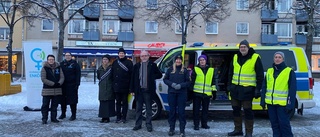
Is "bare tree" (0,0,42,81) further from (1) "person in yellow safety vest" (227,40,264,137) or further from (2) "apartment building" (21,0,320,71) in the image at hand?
(1) "person in yellow safety vest" (227,40,264,137)

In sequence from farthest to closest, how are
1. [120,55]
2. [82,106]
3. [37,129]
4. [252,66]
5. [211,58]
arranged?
[82,106], [211,58], [120,55], [37,129], [252,66]

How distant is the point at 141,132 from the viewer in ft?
26.8

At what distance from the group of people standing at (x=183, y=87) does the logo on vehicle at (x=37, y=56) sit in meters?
2.02

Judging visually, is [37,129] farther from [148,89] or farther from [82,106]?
[82,106]

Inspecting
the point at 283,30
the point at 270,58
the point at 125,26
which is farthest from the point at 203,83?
the point at 283,30

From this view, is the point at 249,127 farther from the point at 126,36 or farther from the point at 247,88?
the point at 126,36

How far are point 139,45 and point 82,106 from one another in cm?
2481

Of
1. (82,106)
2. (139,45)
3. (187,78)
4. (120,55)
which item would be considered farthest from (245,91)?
(139,45)

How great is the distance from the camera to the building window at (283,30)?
127 feet

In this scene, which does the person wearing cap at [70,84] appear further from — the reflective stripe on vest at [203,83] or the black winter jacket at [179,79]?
the reflective stripe on vest at [203,83]

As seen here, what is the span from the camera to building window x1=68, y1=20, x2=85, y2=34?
124 ft

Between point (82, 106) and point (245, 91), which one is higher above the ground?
point (245, 91)

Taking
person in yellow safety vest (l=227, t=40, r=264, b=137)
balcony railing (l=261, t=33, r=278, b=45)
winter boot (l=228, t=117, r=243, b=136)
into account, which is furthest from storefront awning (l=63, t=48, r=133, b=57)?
person in yellow safety vest (l=227, t=40, r=264, b=137)

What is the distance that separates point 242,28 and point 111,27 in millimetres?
14726
